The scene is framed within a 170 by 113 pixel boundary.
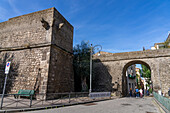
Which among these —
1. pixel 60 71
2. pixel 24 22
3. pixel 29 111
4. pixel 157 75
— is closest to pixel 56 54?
pixel 60 71

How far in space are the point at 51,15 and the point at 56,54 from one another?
3697 millimetres

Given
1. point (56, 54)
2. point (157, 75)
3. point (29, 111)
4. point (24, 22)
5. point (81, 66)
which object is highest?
point (24, 22)

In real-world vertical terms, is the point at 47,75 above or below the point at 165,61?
below

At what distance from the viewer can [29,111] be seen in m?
5.45

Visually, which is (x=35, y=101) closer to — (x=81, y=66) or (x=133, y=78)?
(x=81, y=66)

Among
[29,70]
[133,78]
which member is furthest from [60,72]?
[133,78]

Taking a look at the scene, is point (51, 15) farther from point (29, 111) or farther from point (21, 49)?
point (29, 111)

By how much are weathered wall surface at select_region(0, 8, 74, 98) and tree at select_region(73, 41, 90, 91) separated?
141 cm

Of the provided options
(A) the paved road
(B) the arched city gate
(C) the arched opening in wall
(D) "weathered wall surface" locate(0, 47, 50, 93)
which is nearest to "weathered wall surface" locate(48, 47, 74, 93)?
(D) "weathered wall surface" locate(0, 47, 50, 93)

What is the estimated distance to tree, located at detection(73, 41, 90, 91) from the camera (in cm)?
1440

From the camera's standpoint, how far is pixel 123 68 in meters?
17.4

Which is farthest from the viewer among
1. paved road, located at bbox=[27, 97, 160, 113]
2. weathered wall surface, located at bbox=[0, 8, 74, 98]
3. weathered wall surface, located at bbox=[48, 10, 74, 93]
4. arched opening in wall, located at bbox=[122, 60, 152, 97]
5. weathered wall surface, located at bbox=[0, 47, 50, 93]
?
arched opening in wall, located at bbox=[122, 60, 152, 97]

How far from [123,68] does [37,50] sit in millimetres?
12257

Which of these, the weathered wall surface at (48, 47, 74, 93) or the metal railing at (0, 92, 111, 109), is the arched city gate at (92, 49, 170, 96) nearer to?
the weathered wall surface at (48, 47, 74, 93)
